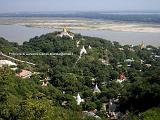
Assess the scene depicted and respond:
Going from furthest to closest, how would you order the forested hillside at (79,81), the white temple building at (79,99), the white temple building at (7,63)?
the white temple building at (7,63), the white temple building at (79,99), the forested hillside at (79,81)

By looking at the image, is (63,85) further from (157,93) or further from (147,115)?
(147,115)

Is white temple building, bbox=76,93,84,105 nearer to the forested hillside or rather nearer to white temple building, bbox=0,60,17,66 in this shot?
the forested hillside

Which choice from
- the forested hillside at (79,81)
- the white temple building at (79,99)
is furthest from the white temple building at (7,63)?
the white temple building at (79,99)

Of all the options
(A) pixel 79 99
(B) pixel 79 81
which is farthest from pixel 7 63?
(A) pixel 79 99

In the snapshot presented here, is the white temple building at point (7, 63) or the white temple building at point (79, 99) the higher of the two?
the white temple building at point (79, 99)

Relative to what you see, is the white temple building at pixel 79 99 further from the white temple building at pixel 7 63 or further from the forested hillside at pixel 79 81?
the white temple building at pixel 7 63

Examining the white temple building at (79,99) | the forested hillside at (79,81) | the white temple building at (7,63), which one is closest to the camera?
the forested hillside at (79,81)

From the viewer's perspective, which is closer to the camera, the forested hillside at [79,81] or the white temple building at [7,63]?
the forested hillside at [79,81]

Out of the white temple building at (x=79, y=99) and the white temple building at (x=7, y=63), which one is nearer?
the white temple building at (x=79, y=99)

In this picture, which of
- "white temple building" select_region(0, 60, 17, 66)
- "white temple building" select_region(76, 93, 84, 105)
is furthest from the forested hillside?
"white temple building" select_region(0, 60, 17, 66)

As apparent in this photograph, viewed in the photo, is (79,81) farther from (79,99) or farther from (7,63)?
(7,63)

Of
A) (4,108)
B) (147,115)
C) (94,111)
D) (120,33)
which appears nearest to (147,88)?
(94,111)
